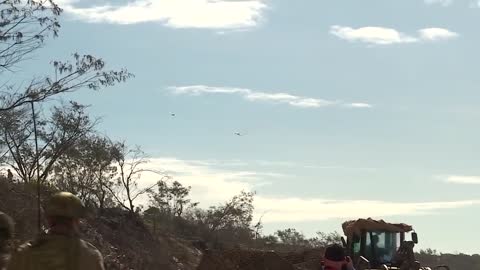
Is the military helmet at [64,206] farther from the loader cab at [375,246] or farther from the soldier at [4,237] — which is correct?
the loader cab at [375,246]

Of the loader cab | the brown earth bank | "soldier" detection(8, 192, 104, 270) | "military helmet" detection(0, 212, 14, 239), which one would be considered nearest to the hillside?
the brown earth bank

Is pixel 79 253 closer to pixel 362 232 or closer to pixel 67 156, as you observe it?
pixel 362 232

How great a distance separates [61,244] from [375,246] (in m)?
15.5

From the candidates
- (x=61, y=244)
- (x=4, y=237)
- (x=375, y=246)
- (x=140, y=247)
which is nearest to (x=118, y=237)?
(x=140, y=247)

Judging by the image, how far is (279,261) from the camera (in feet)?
82.1

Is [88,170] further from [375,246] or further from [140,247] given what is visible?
[375,246]

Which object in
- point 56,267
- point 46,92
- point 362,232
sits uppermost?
point 46,92

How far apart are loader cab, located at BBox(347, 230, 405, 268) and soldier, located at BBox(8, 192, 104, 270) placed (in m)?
14.7

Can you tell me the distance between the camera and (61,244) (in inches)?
188

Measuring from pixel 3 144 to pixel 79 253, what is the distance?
32.8 m

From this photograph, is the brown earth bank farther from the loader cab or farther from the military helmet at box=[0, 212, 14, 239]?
the military helmet at box=[0, 212, 14, 239]

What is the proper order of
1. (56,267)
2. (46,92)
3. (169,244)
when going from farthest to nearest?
(169,244) < (46,92) < (56,267)

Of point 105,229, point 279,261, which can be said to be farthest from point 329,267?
point 105,229

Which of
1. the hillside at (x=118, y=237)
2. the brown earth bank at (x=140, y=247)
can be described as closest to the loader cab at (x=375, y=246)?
the brown earth bank at (x=140, y=247)
